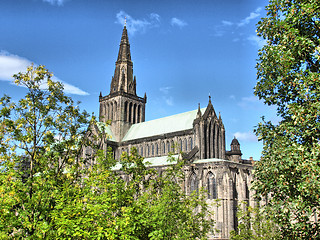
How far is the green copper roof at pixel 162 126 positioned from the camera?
2618 inches

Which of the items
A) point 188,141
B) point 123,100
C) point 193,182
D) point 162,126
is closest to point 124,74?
point 123,100

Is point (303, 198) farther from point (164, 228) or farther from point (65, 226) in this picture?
point (65, 226)

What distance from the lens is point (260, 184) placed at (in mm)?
15164

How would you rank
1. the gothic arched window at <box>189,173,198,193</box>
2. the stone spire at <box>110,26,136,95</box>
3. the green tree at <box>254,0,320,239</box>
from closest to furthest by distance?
the green tree at <box>254,0,320,239</box>, the gothic arched window at <box>189,173,198,193</box>, the stone spire at <box>110,26,136,95</box>

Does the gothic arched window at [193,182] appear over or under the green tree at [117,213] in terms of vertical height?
over

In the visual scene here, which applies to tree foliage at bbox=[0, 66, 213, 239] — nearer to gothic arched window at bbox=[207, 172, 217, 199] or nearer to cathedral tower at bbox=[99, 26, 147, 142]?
gothic arched window at bbox=[207, 172, 217, 199]

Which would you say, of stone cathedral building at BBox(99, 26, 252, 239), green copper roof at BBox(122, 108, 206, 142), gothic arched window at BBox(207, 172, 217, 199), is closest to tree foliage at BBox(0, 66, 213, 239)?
stone cathedral building at BBox(99, 26, 252, 239)

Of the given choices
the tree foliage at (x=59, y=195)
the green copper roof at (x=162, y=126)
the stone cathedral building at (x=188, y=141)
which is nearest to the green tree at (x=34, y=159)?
the tree foliage at (x=59, y=195)

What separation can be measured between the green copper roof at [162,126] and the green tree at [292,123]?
156ft

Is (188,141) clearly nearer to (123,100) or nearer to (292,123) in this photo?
(123,100)

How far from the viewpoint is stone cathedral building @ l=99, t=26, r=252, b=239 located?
51.4 meters

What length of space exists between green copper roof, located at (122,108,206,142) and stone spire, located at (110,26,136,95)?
9.78m

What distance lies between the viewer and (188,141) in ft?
206

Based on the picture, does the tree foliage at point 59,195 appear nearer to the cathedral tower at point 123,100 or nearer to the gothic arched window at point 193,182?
the gothic arched window at point 193,182
